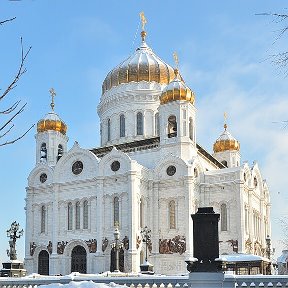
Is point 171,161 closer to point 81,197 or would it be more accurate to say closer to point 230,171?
point 230,171

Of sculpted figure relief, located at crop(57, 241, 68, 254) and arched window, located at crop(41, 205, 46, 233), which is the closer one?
sculpted figure relief, located at crop(57, 241, 68, 254)

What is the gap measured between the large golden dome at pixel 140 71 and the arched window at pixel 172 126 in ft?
22.1

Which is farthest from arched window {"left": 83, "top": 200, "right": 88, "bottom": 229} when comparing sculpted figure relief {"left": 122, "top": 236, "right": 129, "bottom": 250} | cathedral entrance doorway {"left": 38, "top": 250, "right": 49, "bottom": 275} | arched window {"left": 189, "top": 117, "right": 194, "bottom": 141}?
arched window {"left": 189, "top": 117, "right": 194, "bottom": 141}

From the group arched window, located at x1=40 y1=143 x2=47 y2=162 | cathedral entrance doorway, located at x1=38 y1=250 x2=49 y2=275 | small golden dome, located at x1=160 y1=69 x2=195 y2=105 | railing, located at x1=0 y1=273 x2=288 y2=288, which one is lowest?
cathedral entrance doorway, located at x1=38 y1=250 x2=49 y2=275

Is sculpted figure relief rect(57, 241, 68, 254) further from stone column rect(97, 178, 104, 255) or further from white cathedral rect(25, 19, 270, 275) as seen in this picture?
stone column rect(97, 178, 104, 255)

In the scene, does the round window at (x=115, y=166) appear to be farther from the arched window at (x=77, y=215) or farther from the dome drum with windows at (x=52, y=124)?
the dome drum with windows at (x=52, y=124)

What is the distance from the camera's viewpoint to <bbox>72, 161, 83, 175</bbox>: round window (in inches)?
1881

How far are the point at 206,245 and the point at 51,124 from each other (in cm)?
4166

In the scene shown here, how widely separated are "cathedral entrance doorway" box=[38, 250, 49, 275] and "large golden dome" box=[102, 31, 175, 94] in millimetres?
16666

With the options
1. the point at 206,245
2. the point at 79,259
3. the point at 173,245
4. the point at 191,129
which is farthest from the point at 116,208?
the point at 206,245

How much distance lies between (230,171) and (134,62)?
582 inches

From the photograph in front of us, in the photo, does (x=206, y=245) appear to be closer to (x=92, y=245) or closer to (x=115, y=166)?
(x=92, y=245)

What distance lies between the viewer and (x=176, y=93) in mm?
47688

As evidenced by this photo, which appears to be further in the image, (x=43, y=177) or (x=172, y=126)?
(x=43, y=177)
